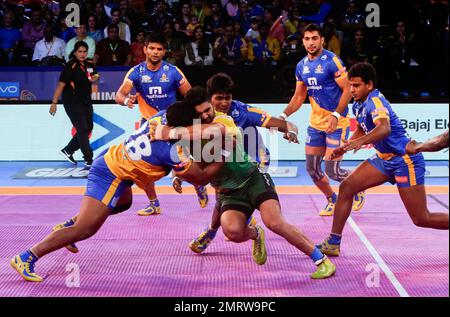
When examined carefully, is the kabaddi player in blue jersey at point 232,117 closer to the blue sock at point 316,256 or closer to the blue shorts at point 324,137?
the blue sock at point 316,256

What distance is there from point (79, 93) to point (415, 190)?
25.1ft

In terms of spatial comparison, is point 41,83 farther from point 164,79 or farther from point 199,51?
point 164,79

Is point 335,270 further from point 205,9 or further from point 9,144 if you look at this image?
point 205,9

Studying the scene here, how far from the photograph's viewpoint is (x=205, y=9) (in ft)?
55.9

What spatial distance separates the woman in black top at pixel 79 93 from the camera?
531 inches

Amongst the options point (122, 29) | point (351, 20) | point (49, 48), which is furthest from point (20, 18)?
point (351, 20)

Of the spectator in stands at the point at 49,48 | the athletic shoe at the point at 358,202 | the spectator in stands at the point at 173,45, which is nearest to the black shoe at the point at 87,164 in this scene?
the spectator in stands at the point at 49,48

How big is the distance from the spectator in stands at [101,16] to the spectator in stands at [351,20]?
15.8 ft

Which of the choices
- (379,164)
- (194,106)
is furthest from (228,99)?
(379,164)

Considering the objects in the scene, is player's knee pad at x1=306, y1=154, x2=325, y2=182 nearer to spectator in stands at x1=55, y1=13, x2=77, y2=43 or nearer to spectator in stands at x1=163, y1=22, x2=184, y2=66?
spectator in stands at x1=163, y1=22, x2=184, y2=66

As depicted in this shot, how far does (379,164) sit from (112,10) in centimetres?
996

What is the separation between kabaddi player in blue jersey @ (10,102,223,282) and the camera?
267 inches

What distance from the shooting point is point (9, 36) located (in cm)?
1625

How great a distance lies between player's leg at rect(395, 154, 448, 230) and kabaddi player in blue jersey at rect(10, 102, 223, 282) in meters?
1.81
